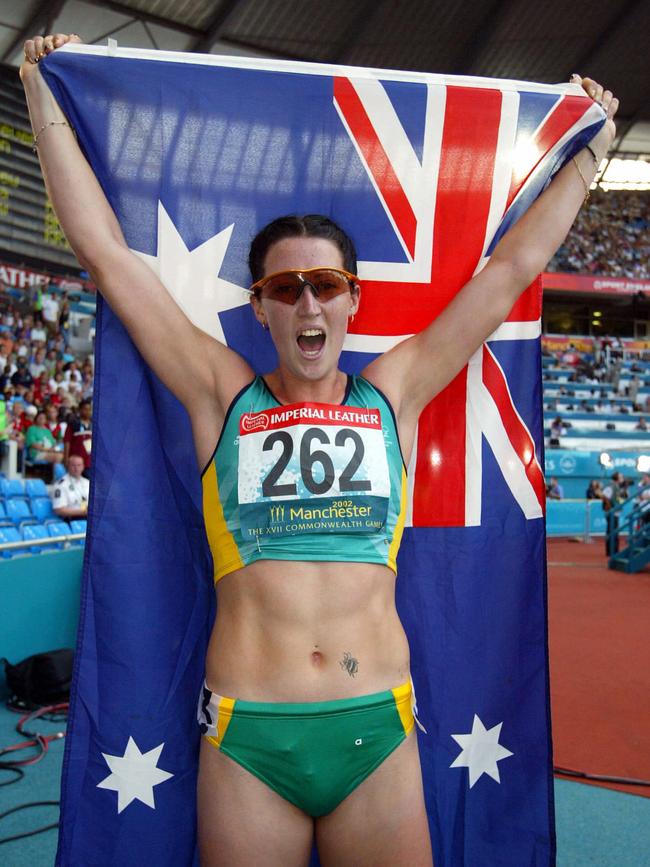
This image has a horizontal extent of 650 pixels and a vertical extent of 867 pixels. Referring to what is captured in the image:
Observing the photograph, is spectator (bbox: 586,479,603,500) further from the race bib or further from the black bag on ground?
the race bib

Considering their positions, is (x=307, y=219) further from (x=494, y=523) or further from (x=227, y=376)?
(x=494, y=523)

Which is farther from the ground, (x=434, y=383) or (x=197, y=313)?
(x=197, y=313)

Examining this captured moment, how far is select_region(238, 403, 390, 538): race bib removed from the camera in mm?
1859

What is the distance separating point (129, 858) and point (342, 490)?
1345 mm

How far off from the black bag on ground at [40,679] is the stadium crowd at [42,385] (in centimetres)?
288

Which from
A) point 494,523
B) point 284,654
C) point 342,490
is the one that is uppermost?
point 342,490

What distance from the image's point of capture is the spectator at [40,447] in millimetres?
9844

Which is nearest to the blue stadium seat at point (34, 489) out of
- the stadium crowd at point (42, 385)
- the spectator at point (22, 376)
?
the stadium crowd at point (42, 385)

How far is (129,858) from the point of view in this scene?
7.38 ft

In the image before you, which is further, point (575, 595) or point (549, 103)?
point (575, 595)

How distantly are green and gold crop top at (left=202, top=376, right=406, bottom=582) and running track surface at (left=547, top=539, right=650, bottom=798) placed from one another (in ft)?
8.86

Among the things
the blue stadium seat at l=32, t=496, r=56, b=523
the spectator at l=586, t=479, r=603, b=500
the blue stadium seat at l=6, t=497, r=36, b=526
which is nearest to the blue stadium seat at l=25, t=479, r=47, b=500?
the blue stadium seat at l=32, t=496, r=56, b=523

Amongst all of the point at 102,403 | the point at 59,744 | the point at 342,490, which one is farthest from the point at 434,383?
the point at 59,744

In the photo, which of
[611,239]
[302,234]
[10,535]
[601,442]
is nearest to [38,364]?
[10,535]
